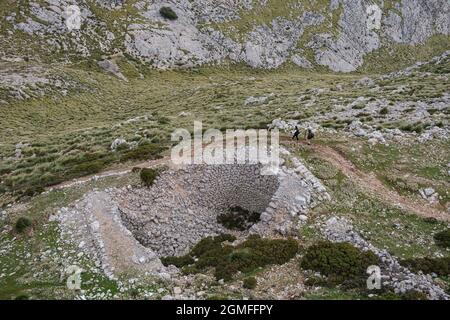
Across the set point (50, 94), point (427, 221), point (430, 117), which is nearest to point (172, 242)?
point (427, 221)

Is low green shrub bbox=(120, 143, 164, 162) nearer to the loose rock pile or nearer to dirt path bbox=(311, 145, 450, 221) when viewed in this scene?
the loose rock pile

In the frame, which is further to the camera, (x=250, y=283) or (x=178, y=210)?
(x=178, y=210)

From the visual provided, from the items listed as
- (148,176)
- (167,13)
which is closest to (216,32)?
(167,13)

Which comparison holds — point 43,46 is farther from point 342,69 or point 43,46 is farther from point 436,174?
point 436,174

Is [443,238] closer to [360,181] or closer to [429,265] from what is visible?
[429,265]

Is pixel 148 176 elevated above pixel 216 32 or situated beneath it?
situated beneath

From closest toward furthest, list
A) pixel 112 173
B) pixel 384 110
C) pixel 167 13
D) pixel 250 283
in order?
pixel 250 283
pixel 112 173
pixel 384 110
pixel 167 13

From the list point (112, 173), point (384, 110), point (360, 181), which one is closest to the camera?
point (360, 181)
